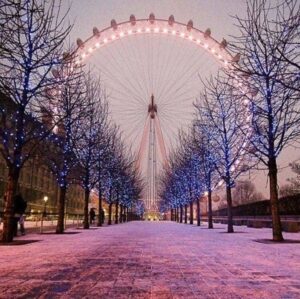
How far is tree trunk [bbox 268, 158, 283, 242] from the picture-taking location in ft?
63.1

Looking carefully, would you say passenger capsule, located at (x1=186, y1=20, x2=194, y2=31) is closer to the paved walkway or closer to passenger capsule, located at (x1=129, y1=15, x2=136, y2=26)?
passenger capsule, located at (x1=129, y1=15, x2=136, y2=26)

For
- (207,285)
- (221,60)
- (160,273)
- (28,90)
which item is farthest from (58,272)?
(221,60)

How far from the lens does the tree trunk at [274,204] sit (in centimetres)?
1922

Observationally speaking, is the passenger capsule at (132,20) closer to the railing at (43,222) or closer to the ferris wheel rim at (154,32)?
the ferris wheel rim at (154,32)

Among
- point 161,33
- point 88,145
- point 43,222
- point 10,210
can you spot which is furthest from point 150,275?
point 161,33

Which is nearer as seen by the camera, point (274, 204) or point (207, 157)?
point (274, 204)

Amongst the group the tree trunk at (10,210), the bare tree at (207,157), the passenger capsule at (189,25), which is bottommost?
the tree trunk at (10,210)

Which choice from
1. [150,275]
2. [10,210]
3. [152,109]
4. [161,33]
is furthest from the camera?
[152,109]

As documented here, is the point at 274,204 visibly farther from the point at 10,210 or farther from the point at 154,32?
the point at 154,32

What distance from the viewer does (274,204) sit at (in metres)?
19.8

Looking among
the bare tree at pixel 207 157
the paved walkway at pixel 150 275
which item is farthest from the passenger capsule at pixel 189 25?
the paved walkway at pixel 150 275

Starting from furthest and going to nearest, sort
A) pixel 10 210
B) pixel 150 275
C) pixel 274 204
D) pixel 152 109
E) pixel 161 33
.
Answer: pixel 152 109 < pixel 161 33 < pixel 274 204 < pixel 10 210 < pixel 150 275

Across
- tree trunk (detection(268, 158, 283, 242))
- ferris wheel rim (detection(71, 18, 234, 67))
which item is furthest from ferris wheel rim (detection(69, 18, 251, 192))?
tree trunk (detection(268, 158, 283, 242))

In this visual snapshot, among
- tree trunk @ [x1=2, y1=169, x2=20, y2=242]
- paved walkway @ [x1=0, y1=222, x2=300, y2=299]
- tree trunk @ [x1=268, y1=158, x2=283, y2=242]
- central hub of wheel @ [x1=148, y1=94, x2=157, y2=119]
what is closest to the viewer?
paved walkway @ [x1=0, y1=222, x2=300, y2=299]
